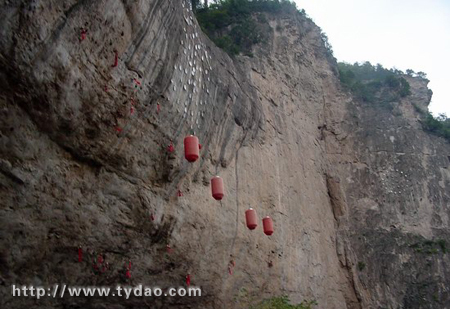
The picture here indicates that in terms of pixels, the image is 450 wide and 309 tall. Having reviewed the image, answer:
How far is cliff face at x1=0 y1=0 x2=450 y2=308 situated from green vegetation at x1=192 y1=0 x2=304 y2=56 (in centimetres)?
46

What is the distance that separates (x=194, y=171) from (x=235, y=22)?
290 inches

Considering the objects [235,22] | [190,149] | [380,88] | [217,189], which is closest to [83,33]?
[190,149]

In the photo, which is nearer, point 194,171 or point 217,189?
point 217,189

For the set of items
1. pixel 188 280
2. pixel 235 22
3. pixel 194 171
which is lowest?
pixel 188 280

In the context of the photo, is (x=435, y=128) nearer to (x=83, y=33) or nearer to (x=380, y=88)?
(x=380, y=88)

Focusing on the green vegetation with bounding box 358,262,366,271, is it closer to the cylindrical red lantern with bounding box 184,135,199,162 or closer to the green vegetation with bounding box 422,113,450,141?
the green vegetation with bounding box 422,113,450,141

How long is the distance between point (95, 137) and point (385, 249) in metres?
9.63

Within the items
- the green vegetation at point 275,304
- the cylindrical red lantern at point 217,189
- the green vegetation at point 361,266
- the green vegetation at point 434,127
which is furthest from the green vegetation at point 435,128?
the cylindrical red lantern at point 217,189

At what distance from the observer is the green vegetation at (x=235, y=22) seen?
13.4 metres

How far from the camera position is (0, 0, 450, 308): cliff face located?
5758 mm

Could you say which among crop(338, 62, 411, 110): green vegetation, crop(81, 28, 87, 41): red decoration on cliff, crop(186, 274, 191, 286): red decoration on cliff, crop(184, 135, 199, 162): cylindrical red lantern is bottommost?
crop(186, 274, 191, 286): red decoration on cliff

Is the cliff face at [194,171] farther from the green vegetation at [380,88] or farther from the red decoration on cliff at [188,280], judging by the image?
the green vegetation at [380,88]

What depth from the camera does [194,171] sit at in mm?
8648

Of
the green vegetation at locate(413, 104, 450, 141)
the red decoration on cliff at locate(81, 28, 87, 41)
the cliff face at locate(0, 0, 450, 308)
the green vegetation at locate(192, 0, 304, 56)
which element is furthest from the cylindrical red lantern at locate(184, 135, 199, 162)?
the green vegetation at locate(413, 104, 450, 141)
